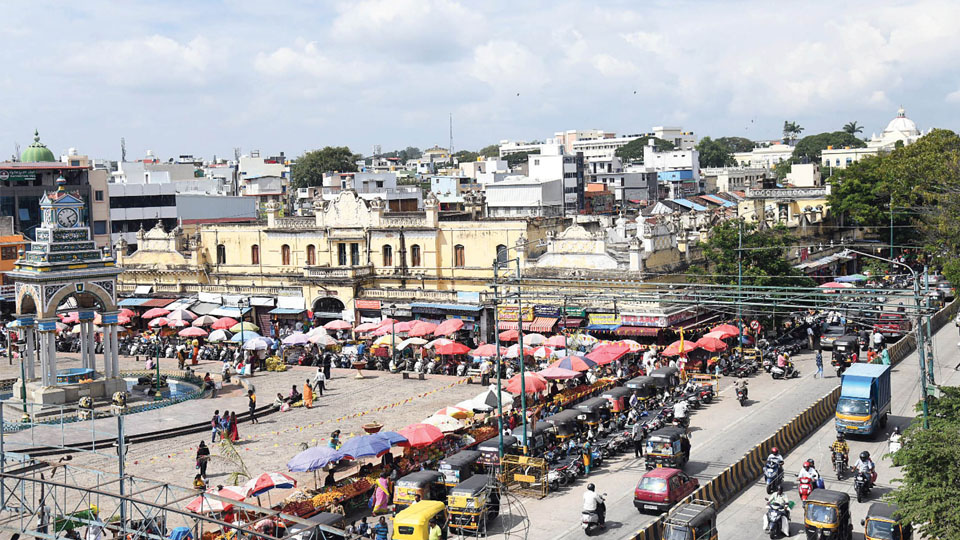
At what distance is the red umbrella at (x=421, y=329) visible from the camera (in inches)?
1722

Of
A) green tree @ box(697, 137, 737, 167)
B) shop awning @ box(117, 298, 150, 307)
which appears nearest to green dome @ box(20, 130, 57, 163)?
shop awning @ box(117, 298, 150, 307)

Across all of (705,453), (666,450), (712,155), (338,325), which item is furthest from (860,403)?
(712,155)

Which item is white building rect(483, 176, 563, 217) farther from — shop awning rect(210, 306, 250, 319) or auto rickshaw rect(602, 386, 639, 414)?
auto rickshaw rect(602, 386, 639, 414)

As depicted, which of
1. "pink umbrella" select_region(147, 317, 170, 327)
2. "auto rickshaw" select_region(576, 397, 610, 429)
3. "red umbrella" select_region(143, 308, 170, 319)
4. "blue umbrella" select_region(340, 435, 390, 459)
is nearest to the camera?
"blue umbrella" select_region(340, 435, 390, 459)

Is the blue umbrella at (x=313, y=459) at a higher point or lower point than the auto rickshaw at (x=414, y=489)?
higher

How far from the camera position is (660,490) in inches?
914

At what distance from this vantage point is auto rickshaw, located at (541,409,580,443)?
1168 inches

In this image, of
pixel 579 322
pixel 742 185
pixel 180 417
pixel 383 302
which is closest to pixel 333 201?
pixel 383 302

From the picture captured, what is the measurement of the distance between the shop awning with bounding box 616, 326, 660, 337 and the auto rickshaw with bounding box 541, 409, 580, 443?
12.6 metres

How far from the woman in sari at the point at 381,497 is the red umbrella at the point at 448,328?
61.8 ft

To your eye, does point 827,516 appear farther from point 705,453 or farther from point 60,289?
point 60,289

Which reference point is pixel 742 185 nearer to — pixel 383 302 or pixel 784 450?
pixel 383 302

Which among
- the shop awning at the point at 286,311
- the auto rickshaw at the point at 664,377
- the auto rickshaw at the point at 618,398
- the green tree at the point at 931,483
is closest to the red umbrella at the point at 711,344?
the auto rickshaw at the point at 664,377

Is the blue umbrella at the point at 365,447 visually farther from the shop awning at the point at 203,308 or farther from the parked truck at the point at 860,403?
the shop awning at the point at 203,308
